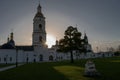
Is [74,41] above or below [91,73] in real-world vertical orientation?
above

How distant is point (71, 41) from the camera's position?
5862 centimetres

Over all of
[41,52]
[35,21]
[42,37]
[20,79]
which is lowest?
[20,79]

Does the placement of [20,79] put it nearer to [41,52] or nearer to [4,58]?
[4,58]

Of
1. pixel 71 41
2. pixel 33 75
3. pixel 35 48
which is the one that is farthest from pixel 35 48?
pixel 33 75

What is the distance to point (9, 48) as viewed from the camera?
85.6 m

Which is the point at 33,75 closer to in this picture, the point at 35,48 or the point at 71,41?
the point at 71,41

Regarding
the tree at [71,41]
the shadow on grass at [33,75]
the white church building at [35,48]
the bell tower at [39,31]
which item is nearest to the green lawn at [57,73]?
the shadow on grass at [33,75]

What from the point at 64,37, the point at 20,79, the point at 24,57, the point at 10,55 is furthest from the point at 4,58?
the point at 20,79

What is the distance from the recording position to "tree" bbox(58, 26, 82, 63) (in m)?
58.2

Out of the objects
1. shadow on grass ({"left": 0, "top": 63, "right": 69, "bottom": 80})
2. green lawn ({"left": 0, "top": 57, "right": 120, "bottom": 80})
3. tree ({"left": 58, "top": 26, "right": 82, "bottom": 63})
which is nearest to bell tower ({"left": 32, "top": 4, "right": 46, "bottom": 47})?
tree ({"left": 58, "top": 26, "right": 82, "bottom": 63})

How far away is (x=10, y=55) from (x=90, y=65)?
68.0 metres

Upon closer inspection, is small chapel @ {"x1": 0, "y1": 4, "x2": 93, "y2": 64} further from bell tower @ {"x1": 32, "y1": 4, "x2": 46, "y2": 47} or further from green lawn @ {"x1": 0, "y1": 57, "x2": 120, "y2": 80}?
green lawn @ {"x1": 0, "y1": 57, "x2": 120, "y2": 80}

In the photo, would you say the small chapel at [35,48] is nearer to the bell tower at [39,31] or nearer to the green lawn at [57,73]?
the bell tower at [39,31]

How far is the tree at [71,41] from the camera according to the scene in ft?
191
